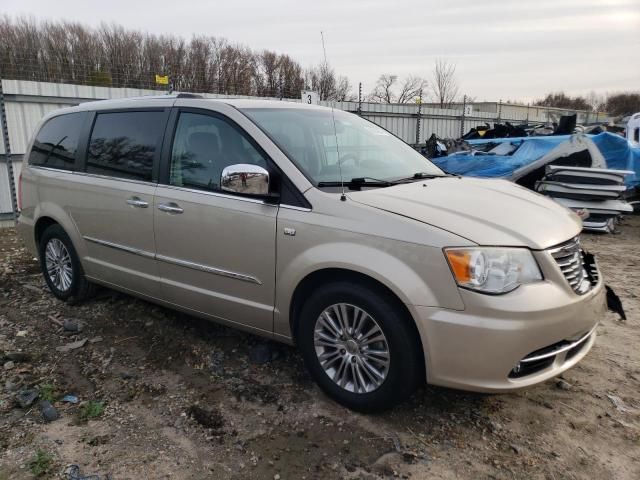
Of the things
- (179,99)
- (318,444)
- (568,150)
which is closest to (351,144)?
(179,99)

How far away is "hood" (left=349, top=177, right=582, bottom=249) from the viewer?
2703 mm

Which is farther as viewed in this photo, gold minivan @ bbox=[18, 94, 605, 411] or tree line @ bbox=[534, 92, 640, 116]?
tree line @ bbox=[534, 92, 640, 116]

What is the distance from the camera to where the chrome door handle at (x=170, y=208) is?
11.9 feet

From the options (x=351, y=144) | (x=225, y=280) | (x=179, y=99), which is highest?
(x=179, y=99)

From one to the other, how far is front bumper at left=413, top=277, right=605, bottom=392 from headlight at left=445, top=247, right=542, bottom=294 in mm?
46

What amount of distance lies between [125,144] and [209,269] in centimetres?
144

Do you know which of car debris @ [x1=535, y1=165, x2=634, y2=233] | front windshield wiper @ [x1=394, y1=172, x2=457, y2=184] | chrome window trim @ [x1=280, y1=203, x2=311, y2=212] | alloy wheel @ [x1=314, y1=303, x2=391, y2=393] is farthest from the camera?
car debris @ [x1=535, y1=165, x2=634, y2=233]

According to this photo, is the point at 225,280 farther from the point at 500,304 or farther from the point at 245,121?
the point at 500,304

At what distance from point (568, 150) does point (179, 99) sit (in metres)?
7.64

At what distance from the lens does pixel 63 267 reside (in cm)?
493

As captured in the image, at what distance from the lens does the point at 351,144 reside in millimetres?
3836

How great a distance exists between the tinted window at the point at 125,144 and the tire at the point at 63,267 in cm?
86

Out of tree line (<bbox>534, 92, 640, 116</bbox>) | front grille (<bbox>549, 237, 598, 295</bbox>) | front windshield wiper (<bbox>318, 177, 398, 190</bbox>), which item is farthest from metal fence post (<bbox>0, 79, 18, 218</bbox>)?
tree line (<bbox>534, 92, 640, 116</bbox>)

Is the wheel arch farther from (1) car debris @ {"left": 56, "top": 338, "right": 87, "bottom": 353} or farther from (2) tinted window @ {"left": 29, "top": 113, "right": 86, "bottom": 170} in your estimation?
(1) car debris @ {"left": 56, "top": 338, "right": 87, "bottom": 353}
